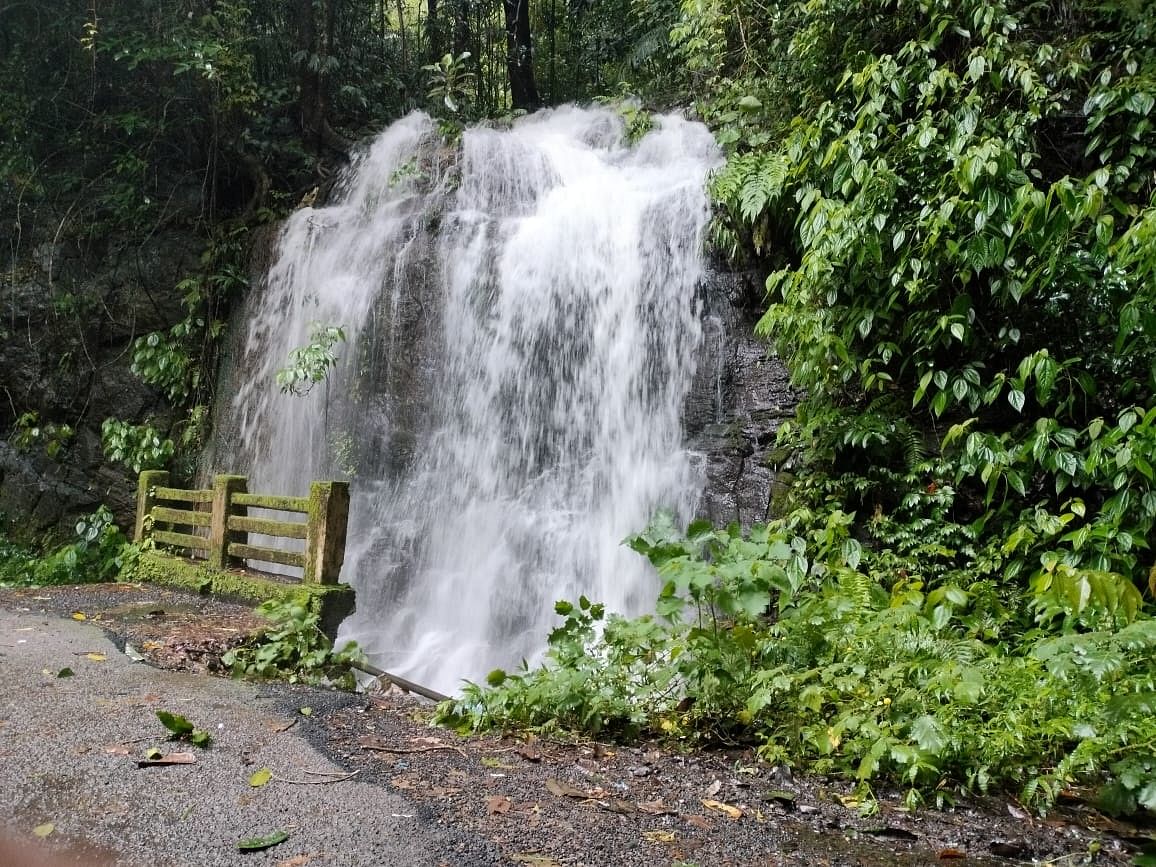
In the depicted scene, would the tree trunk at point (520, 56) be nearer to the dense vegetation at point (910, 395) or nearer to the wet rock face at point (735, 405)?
the dense vegetation at point (910, 395)

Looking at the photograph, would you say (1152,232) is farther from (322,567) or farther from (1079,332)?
(322,567)

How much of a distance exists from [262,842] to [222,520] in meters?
5.72

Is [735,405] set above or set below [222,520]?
above

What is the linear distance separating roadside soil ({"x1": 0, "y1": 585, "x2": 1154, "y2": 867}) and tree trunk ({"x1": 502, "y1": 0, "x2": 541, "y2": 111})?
45.7 ft

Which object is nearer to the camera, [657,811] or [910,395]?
[657,811]

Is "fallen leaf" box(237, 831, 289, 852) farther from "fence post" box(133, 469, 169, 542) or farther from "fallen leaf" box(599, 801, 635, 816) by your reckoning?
"fence post" box(133, 469, 169, 542)

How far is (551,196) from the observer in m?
10.2

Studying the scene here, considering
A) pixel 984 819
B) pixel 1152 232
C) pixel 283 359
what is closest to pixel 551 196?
pixel 283 359

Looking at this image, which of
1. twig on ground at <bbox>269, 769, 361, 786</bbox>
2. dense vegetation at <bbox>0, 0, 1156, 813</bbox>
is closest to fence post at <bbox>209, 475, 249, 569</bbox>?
dense vegetation at <bbox>0, 0, 1156, 813</bbox>

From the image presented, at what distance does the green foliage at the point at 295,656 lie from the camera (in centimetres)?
539

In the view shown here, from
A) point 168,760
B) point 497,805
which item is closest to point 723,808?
point 497,805

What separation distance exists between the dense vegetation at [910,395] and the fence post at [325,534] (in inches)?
102

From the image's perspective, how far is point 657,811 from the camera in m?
3.11

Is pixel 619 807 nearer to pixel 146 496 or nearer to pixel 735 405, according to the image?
pixel 735 405
